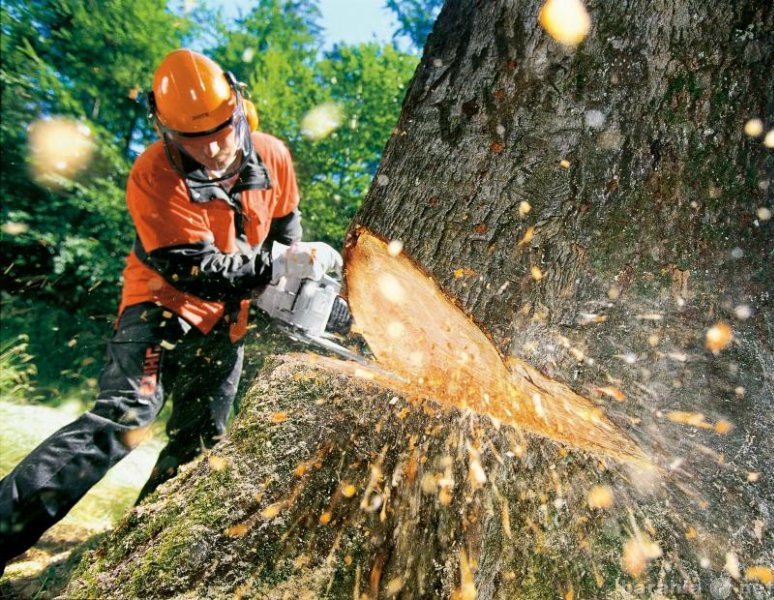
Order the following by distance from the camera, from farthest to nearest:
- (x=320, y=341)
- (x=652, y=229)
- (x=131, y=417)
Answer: (x=320, y=341) → (x=131, y=417) → (x=652, y=229)

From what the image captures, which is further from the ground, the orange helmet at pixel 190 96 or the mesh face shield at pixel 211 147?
the orange helmet at pixel 190 96

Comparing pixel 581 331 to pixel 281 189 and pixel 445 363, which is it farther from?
pixel 281 189

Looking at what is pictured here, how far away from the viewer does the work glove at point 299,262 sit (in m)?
2.15

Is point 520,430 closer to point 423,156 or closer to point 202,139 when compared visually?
point 423,156

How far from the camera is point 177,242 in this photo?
2.02m

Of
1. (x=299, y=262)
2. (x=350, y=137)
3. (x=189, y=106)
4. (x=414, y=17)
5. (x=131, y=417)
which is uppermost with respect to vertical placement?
(x=414, y=17)

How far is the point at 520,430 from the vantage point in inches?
48.8

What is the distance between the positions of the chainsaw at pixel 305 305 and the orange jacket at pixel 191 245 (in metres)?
0.09

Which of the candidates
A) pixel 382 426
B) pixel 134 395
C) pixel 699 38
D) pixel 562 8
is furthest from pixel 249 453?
pixel 699 38

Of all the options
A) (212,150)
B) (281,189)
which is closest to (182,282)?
(212,150)

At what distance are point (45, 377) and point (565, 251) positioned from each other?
709 centimetres

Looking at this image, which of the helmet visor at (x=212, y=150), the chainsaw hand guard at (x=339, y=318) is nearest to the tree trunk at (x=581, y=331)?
the chainsaw hand guard at (x=339, y=318)

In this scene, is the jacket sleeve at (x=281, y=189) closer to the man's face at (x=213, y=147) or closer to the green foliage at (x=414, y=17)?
the man's face at (x=213, y=147)

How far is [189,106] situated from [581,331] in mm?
1924
